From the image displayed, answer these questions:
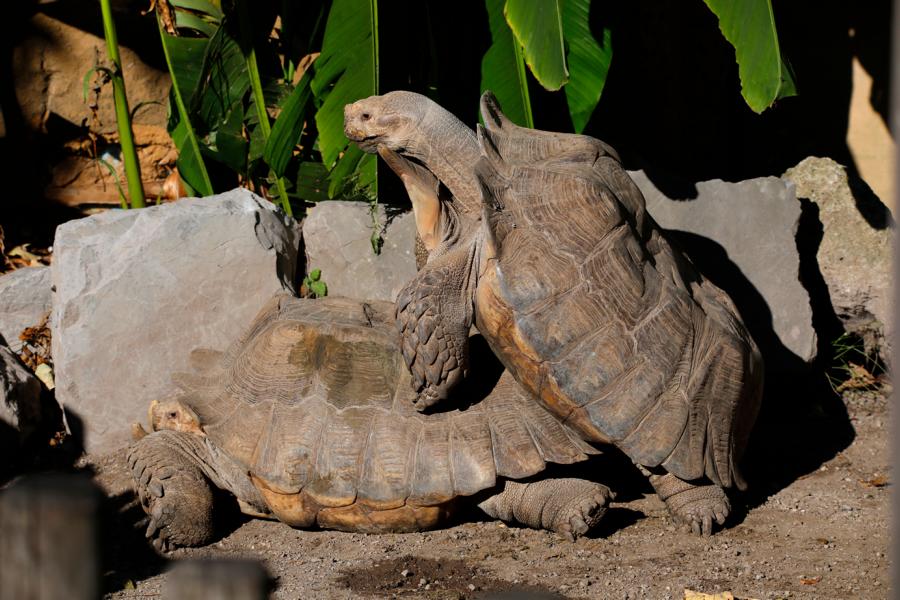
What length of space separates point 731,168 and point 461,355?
413cm

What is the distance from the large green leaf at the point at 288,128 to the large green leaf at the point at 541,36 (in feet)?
4.30

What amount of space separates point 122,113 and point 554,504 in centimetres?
332

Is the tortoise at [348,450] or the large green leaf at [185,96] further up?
the large green leaf at [185,96]

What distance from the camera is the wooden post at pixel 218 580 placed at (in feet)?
4.38

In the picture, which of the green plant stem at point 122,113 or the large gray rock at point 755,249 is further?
the green plant stem at point 122,113

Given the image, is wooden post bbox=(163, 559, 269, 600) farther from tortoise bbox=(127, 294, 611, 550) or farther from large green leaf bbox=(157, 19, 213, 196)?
large green leaf bbox=(157, 19, 213, 196)

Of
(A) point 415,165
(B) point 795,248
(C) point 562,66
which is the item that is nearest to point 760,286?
(B) point 795,248

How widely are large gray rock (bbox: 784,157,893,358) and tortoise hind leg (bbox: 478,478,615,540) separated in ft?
7.44

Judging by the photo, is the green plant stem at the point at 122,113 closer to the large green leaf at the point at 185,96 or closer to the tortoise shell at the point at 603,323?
the large green leaf at the point at 185,96

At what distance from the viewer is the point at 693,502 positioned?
4.03 meters

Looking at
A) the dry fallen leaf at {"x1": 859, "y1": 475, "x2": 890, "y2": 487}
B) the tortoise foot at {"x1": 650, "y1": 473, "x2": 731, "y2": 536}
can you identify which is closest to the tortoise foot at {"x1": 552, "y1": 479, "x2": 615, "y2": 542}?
the tortoise foot at {"x1": 650, "y1": 473, "x2": 731, "y2": 536}

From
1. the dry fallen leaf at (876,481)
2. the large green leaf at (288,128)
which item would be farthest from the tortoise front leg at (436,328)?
the dry fallen leaf at (876,481)

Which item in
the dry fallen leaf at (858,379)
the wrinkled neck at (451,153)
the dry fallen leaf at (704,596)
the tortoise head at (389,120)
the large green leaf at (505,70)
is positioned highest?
the large green leaf at (505,70)

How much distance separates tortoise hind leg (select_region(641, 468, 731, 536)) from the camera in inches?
157
